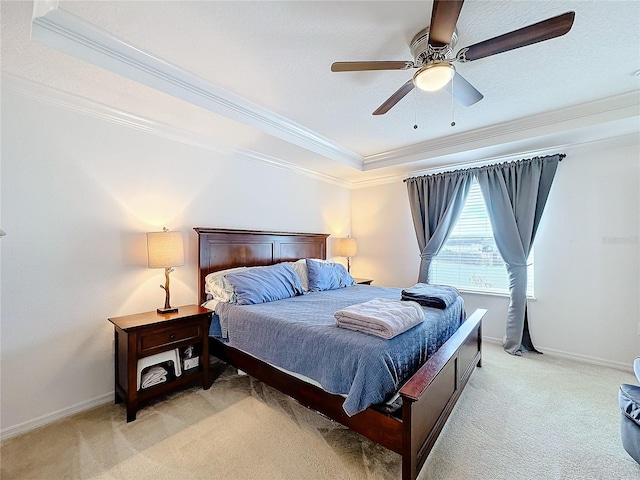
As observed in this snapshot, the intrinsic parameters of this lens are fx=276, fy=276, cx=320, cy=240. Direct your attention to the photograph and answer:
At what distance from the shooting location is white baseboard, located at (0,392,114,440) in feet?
6.19

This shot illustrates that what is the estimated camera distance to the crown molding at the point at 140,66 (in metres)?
1.64

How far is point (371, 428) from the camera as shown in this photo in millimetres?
1551

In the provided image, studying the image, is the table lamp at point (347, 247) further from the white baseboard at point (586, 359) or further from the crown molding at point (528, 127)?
the white baseboard at point (586, 359)

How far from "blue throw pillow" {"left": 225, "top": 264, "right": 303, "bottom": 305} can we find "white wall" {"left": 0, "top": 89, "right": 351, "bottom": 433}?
0.62 metres

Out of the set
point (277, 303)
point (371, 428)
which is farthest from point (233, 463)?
point (277, 303)

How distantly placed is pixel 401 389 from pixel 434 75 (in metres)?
1.81

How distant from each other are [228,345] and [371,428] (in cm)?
149

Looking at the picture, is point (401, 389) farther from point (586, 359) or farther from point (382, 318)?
point (586, 359)

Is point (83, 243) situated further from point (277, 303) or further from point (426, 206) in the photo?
point (426, 206)

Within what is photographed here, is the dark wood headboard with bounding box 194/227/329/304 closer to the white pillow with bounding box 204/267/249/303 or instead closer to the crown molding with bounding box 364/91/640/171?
the white pillow with bounding box 204/267/249/303

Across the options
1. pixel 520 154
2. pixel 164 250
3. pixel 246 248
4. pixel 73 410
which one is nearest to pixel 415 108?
pixel 520 154

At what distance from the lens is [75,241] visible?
2193 mm

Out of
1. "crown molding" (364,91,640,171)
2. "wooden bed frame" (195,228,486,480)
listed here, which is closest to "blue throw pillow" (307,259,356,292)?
"wooden bed frame" (195,228,486,480)

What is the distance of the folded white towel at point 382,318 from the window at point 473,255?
2.37 m
